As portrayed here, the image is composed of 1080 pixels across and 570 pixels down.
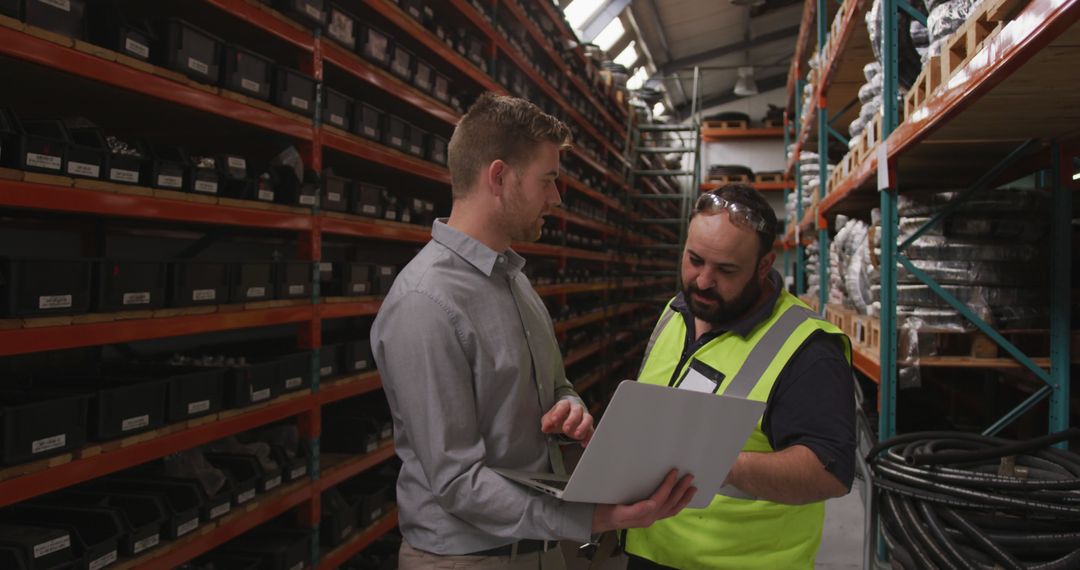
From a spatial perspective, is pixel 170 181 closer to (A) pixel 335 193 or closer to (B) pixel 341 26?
(A) pixel 335 193

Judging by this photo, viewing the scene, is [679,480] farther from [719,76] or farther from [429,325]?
[719,76]

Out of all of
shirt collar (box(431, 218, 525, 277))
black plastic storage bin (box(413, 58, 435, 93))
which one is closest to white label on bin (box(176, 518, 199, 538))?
shirt collar (box(431, 218, 525, 277))

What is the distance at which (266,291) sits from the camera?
2932mm

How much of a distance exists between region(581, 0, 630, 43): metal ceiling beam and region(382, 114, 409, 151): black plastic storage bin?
691 cm

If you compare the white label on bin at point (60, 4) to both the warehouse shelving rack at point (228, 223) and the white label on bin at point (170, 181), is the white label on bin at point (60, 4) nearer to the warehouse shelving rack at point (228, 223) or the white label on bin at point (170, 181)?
the warehouse shelving rack at point (228, 223)

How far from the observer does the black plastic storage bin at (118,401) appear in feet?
7.26

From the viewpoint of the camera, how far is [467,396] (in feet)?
5.00

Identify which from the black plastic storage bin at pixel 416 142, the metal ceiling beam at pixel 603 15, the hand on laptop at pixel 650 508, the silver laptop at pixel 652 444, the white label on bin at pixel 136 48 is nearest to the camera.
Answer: the silver laptop at pixel 652 444

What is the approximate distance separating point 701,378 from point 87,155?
1873 millimetres

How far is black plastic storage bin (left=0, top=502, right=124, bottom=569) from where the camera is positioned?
2.13 metres

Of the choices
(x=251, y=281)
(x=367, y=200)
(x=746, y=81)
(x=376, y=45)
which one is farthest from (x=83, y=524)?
(x=746, y=81)

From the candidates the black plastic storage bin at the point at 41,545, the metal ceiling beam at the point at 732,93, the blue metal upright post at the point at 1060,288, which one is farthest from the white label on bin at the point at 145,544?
the metal ceiling beam at the point at 732,93

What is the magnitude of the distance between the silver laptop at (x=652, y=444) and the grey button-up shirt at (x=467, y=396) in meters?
0.07

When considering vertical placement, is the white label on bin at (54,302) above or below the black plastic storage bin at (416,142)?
below
